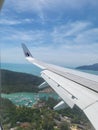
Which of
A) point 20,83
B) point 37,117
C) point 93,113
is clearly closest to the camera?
point 93,113

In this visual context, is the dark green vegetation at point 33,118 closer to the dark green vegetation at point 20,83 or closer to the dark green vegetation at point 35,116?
the dark green vegetation at point 35,116

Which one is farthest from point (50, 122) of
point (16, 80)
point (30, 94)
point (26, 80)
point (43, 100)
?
point (16, 80)

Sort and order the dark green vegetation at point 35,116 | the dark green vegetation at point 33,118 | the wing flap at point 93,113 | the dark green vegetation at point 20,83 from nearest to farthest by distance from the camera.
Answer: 1. the wing flap at point 93,113
2. the dark green vegetation at point 35,116
3. the dark green vegetation at point 33,118
4. the dark green vegetation at point 20,83

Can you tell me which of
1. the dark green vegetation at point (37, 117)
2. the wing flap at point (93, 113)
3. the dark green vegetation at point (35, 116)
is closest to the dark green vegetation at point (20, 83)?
the dark green vegetation at point (35, 116)

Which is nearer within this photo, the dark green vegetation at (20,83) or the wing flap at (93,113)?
the wing flap at (93,113)

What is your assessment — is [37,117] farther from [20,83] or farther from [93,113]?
[20,83]

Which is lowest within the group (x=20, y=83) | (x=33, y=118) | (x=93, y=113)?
(x=33, y=118)

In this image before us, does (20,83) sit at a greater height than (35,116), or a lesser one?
greater

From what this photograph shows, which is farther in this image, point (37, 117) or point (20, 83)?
point (20, 83)

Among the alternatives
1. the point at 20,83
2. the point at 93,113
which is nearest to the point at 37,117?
the point at 93,113

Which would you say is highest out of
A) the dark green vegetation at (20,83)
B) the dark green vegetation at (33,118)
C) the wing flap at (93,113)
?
the wing flap at (93,113)

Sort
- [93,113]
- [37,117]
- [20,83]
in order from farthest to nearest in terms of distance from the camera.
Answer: [20,83] → [37,117] → [93,113]
